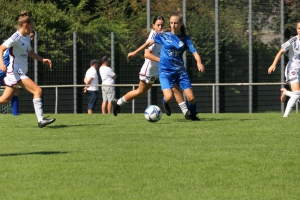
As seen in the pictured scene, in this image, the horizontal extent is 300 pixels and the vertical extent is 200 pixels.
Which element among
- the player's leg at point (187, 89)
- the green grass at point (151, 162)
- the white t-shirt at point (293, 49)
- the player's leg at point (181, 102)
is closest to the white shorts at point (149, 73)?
the player's leg at point (181, 102)

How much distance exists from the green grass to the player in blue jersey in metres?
1.15

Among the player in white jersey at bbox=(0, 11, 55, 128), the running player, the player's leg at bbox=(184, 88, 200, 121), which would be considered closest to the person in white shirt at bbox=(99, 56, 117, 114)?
the running player

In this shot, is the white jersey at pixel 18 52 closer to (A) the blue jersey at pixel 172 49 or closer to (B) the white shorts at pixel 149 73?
(A) the blue jersey at pixel 172 49

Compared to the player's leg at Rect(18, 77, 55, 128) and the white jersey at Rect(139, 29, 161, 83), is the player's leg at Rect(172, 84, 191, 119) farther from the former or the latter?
the player's leg at Rect(18, 77, 55, 128)

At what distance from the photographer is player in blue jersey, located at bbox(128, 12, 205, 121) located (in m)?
14.0

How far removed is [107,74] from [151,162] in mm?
→ 16262

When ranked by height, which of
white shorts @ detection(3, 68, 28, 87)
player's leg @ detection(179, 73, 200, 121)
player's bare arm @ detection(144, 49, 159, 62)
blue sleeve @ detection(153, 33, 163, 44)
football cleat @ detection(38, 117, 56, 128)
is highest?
blue sleeve @ detection(153, 33, 163, 44)

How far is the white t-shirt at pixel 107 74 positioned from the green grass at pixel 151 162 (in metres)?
11.6

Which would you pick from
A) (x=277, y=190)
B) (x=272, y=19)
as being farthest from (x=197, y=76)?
(x=277, y=190)

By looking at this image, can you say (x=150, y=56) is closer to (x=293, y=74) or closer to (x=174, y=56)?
(x=174, y=56)

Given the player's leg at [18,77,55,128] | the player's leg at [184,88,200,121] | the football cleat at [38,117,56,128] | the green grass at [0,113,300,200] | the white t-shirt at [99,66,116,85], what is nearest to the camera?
the green grass at [0,113,300,200]

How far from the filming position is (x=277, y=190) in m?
7.42

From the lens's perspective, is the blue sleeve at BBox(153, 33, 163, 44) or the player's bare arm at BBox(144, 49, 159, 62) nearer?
the blue sleeve at BBox(153, 33, 163, 44)

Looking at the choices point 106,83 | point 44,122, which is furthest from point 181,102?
point 106,83
